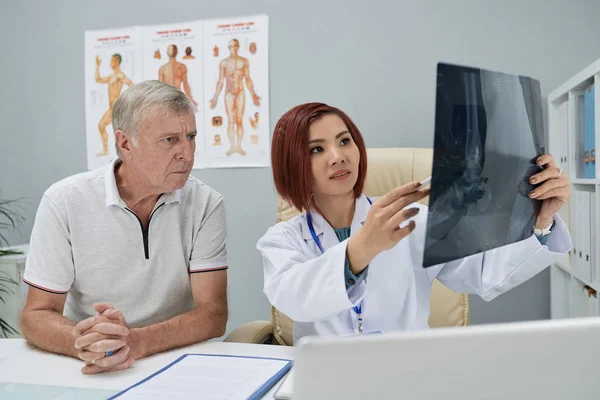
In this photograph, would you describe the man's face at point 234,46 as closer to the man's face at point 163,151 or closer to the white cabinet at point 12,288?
the man's face at point 163,151

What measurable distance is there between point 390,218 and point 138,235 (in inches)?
33.8

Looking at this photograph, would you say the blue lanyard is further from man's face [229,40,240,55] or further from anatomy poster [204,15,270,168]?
man's face [229,40,240,55]

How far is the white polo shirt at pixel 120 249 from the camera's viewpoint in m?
1.37

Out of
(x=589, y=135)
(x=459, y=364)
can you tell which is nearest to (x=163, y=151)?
(x=459, y=364)

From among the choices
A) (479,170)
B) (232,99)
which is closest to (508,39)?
(232,99)

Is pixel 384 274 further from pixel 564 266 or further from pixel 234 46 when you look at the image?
pixel 234 46

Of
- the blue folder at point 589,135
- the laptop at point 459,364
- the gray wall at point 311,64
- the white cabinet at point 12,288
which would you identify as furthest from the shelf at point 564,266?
the white cabinet at point 12,288

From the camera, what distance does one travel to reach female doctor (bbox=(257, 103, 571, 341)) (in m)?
0.97

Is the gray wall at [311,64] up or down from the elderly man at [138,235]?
up

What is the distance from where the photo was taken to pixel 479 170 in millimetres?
721

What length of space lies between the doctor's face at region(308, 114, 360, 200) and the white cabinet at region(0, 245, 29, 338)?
1775 millimetres

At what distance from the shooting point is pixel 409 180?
1.59 metres

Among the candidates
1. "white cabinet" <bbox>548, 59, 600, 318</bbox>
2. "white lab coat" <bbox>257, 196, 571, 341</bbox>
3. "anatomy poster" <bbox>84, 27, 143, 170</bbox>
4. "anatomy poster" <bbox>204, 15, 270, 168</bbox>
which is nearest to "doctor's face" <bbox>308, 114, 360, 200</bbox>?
→ "white lab coat" <bbox>257, 196, 571, 341</bbox>

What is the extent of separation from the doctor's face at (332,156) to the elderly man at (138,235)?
0.42m
